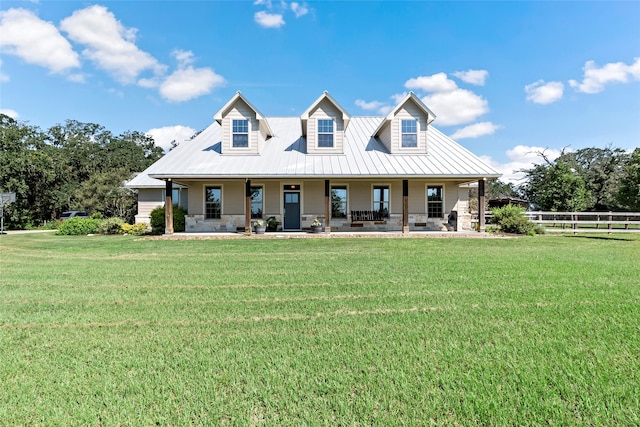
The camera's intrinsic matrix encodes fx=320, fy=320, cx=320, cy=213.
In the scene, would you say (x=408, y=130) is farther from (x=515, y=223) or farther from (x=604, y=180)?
(x=604, y=180)

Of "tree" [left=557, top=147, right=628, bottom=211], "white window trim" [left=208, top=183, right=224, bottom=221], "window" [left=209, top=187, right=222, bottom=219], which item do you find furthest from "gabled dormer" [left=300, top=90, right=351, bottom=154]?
"tree" [left=557, top=147, right=628, bottom=211]

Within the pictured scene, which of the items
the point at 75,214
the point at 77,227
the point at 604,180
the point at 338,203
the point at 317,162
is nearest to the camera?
the point at 317,162

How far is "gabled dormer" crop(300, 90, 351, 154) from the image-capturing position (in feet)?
53.6

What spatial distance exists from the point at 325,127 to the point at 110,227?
1333 centimetres

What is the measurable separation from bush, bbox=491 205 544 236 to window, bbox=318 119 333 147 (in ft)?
31.6

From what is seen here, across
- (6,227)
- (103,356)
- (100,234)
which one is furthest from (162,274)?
(6,227)

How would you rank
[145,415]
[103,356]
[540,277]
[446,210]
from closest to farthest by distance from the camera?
[145,415] < [103,356] < [540,277] < [446,210]

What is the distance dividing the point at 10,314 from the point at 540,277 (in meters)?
9.03

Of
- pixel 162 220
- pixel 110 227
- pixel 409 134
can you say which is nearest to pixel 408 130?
pixel 409 134

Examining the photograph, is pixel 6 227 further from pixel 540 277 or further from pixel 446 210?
pixel 540 277

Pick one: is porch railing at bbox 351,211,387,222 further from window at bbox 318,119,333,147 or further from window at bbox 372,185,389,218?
window at bbox 318,119,333,147

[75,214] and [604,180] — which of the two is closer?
[75,214]

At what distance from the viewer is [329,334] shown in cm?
373

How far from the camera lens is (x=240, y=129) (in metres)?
16.5
